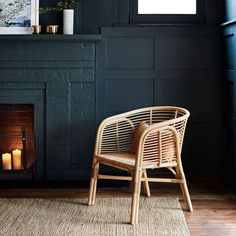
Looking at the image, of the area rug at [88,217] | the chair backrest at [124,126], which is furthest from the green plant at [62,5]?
the area rug at [88,217]

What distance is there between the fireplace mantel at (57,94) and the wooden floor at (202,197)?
31 cm

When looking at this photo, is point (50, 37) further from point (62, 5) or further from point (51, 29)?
point (62, 5)

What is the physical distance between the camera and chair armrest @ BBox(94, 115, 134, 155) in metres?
4.09

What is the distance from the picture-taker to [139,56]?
15.5 feet

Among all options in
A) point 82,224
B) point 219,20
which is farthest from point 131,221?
point 219,20

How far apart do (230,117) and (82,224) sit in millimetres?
1766

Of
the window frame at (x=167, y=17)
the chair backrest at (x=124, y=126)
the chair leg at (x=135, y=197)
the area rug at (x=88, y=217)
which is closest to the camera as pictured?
the area rug at (x=88, y=217)

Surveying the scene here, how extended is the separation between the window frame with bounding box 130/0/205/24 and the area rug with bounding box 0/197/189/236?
5.47 feet

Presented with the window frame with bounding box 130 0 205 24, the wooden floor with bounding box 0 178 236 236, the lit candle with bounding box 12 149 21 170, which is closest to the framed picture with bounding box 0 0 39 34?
the window frame with bounding box 130 0 205 24

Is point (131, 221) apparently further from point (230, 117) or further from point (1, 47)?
point (1, 47)

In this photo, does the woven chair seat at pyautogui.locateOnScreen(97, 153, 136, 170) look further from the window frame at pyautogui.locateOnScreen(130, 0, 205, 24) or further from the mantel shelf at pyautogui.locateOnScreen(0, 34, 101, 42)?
the window frame at pyautogui.locateOnScreen(130, 0, 205, 24)

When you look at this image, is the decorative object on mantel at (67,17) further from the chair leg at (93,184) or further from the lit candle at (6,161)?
the chair leg at (93,184)

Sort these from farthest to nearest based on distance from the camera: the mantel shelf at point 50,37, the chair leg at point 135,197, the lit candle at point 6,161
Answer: the lit candle at point 6,161
the mantel shelf at point 50,37
the chair leg at point 135,197

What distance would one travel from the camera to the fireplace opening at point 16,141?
15.0 feet
